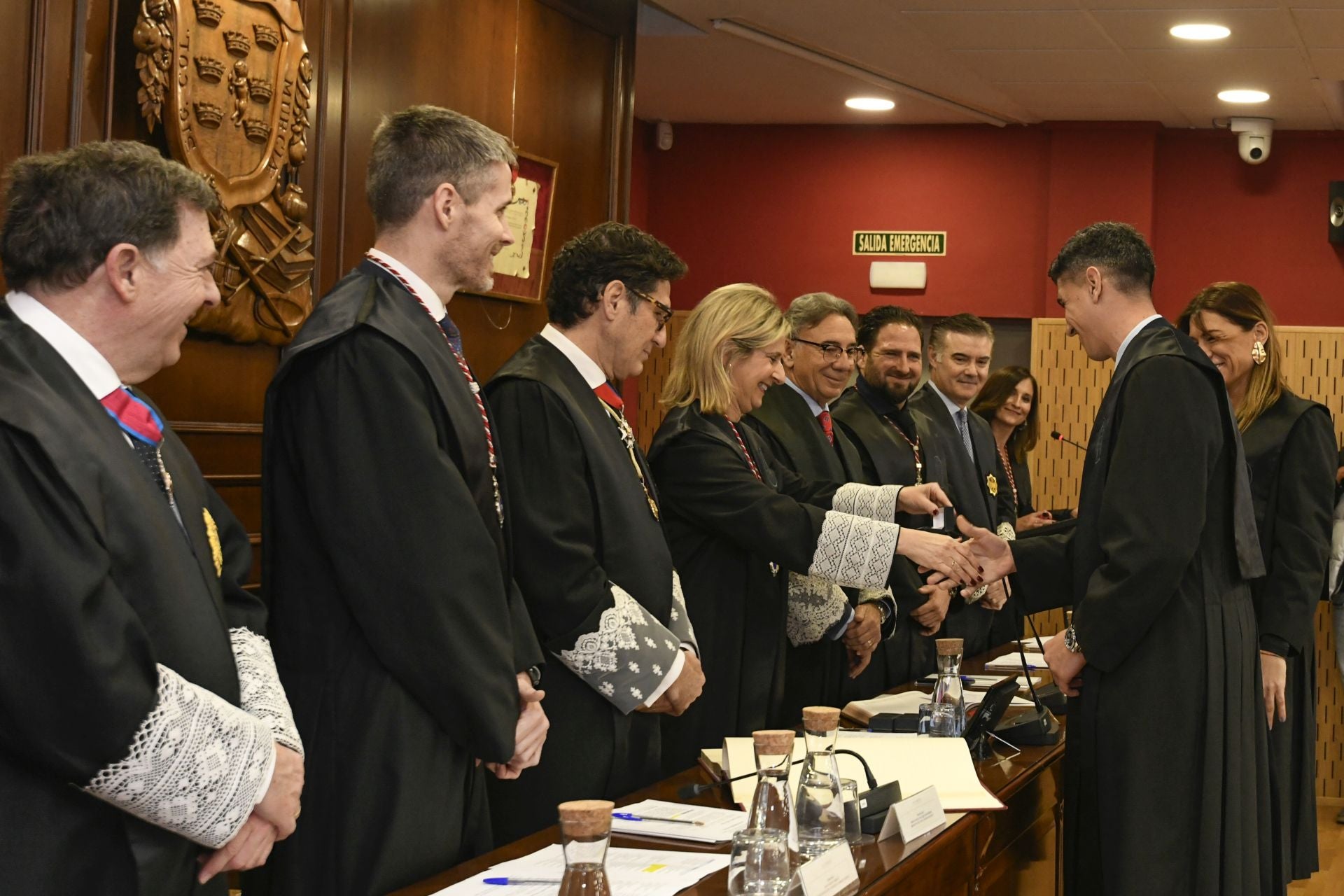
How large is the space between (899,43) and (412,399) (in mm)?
4380

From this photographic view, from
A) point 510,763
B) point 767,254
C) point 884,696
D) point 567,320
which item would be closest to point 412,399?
point 510,763

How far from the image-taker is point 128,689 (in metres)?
1.66

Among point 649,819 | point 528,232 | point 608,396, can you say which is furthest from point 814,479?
point 649,819

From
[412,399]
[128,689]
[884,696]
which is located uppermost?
[412,399]

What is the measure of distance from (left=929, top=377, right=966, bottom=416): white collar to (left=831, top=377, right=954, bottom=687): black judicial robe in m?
0.19

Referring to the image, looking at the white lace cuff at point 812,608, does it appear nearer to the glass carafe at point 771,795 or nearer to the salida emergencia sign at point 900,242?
the glass carafe at point 771,795

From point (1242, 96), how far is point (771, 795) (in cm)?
589

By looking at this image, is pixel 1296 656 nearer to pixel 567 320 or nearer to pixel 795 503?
pixel 795 503

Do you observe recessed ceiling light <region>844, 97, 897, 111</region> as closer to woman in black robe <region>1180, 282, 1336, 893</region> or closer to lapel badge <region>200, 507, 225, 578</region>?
woman in black robe <region>1180, 282, 1336, 893</region>

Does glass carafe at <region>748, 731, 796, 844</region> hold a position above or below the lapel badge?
below

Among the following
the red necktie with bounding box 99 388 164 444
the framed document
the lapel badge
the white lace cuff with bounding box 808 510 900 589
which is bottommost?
the white lace cuff with bounding box 808 510 900 589

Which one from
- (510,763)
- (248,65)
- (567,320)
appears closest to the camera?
(510,763)

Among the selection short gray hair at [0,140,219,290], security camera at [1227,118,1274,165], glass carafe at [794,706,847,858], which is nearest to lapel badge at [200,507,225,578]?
short gray hair at [0,140,219,290]

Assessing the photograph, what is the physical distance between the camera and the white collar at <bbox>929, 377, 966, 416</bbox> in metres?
5.23
